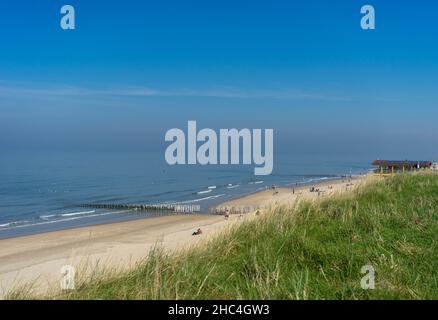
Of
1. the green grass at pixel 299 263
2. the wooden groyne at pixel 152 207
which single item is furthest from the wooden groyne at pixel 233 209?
the green grass at pixel 299 263

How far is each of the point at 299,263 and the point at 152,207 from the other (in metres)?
27.7

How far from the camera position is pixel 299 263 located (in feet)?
20.3

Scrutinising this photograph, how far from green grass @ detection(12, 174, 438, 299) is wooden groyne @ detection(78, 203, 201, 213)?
2343 cm

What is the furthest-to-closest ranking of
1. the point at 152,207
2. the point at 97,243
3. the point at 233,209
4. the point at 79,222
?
the point at 152,207, the point at 233,209, the point at 79,222, the point at 97,243

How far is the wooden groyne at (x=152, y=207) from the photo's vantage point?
105ft

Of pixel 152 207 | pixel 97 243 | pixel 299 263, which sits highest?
pixel 299 263

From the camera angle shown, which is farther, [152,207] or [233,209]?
[152,207]

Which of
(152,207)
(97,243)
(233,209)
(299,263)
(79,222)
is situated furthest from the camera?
(152,207)

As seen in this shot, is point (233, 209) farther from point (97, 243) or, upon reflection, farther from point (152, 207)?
point (97, 243)

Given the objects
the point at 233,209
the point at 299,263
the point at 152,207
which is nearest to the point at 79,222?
the point at 152,207

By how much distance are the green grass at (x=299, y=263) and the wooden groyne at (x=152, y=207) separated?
922 inches

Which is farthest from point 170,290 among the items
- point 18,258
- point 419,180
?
point 18,258

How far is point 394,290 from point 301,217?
4110 millimetres

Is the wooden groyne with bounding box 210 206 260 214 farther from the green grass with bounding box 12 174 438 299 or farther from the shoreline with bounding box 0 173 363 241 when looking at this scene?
the green grass with bounding box 12 174 438 299
